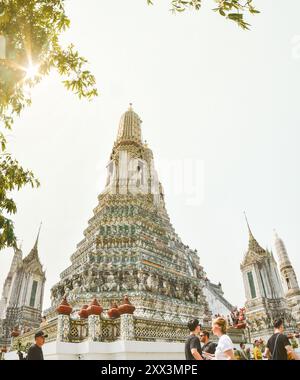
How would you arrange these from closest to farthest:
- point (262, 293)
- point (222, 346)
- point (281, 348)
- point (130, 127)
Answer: point (222, 346)
point (281, 348)
point (262, 293)
point (130, 127)

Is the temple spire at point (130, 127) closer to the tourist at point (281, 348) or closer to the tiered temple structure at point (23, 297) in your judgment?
the tiered temple structure at point (23, 297)

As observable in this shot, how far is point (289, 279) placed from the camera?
39.2 meters

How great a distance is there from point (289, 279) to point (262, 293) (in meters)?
7.93

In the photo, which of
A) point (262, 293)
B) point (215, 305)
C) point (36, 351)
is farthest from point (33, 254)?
point (36, 351)

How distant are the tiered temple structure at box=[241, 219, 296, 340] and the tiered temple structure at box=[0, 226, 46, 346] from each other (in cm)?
2439

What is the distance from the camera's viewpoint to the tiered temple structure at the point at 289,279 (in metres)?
35.7

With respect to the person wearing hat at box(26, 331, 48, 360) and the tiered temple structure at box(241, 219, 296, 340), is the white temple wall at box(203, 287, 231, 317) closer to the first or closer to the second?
the tiered temple structure at box(241, 219, 296, 340)

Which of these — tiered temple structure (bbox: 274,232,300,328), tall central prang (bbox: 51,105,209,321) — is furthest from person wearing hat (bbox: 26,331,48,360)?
tiered temple structure (bbox: 274,232,300,328)

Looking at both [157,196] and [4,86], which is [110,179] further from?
[4,86]

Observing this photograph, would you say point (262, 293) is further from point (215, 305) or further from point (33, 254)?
point (33, 254)

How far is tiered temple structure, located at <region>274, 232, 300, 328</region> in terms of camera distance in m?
35.7

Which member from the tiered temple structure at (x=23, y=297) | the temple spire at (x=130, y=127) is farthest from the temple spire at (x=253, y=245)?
the tiered temple structure at (x=23, y=297)

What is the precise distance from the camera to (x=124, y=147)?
35156 mm
